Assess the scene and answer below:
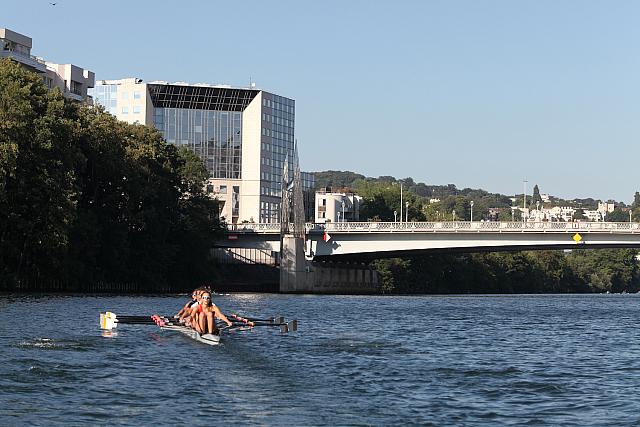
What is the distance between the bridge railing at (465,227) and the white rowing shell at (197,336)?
78290 millimetres

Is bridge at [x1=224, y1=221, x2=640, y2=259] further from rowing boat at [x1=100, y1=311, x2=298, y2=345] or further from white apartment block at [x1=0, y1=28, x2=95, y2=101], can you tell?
rowing boat at [x1=100, y1=311, x2=298, y2=345]

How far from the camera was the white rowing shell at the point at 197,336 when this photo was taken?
1754 inches

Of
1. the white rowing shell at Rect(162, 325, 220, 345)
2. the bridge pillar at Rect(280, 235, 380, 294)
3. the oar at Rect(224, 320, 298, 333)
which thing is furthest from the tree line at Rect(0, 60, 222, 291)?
the white rowing shell at Rect(162, 325, 220, 345)

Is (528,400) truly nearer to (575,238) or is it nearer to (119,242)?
(119,242)

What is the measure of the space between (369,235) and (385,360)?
92.3 m

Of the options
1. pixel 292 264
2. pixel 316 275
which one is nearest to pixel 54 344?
pixel 292 264

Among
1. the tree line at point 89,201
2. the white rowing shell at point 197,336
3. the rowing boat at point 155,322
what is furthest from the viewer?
the tree line at point 89,201

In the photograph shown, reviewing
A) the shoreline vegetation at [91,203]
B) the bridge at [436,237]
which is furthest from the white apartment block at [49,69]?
the bridge at [436,237]

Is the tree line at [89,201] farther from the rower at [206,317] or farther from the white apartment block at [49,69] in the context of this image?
the rower at [206,317]

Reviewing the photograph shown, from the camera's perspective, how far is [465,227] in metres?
127

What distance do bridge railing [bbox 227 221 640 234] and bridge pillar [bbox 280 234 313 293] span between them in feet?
8.61

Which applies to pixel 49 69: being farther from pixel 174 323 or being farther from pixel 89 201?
pixel 174 323

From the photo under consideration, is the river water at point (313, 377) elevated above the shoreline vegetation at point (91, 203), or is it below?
below

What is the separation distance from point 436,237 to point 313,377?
95769 millimetres
